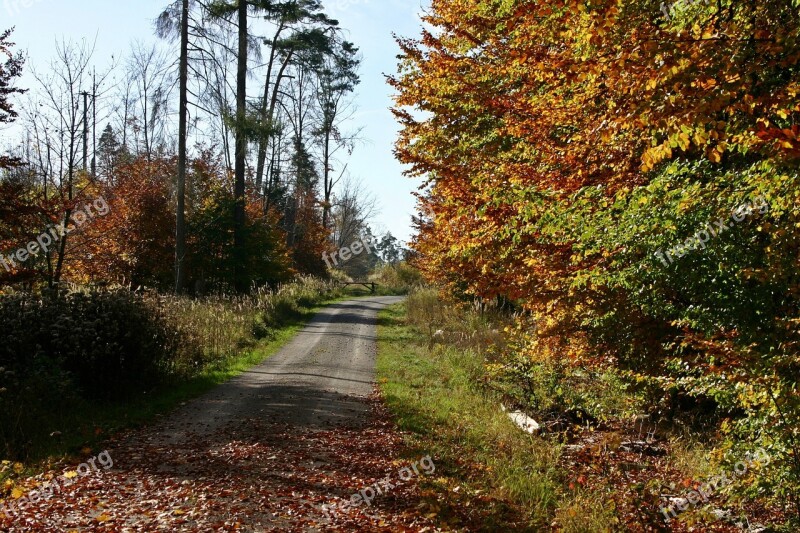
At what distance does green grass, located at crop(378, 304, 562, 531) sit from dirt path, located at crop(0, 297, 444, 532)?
0.49 meters

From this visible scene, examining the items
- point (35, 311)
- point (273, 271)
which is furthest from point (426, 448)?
point (273, 271)

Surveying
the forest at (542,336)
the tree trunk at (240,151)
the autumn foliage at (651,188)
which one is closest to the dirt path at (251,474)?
the forest at (542,336)

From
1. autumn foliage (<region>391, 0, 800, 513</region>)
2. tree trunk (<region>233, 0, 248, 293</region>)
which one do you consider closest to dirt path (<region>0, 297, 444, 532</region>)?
autumn foliage (<region>391, 0, 800, 513</region>)

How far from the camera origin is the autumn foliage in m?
4.19

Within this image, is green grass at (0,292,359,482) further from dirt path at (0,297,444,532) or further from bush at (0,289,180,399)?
bush at (0,289,180,399)

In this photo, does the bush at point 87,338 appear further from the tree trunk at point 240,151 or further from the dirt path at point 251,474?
the tree trunk at point 240,151

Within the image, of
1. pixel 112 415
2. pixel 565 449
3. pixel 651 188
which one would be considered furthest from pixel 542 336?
pixel 112 415

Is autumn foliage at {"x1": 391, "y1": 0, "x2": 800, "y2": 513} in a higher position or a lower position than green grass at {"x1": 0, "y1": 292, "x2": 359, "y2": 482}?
higher

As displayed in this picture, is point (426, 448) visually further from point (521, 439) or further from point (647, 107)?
point (647, 107)

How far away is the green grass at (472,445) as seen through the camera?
5.93m

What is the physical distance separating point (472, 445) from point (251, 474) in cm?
313

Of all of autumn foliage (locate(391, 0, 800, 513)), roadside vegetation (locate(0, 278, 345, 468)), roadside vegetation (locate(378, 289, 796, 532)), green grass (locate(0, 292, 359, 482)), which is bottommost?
roadside vegetation (locate(378, 289, 796, 532))

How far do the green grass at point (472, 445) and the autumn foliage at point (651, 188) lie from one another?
5.36 feet

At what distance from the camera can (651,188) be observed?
5.02 m
